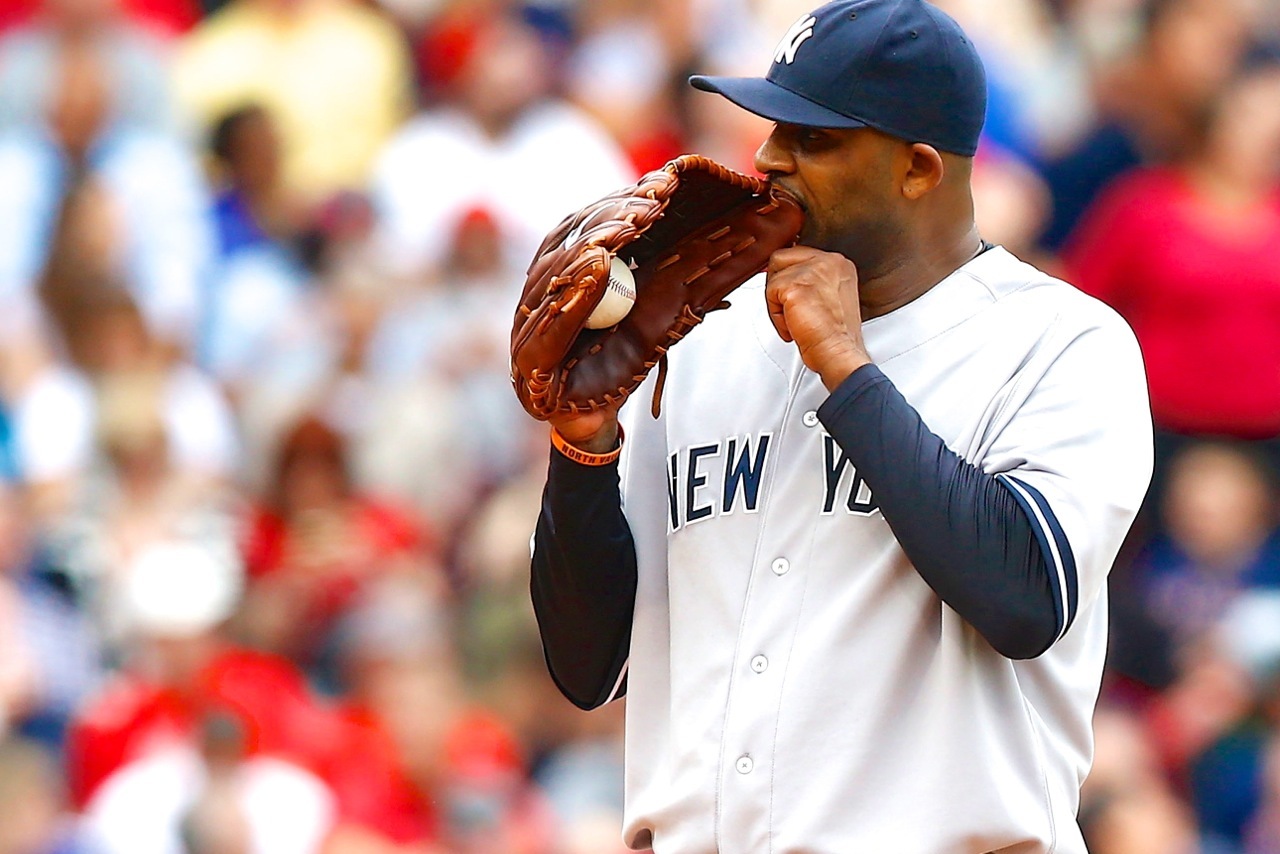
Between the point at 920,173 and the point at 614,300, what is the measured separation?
0.43 metres

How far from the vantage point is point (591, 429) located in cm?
269

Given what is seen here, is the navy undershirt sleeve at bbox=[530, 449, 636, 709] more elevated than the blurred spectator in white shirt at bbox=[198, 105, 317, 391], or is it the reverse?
the blurred spectator in white shirt at bbox=[198, 105, 317, 391]

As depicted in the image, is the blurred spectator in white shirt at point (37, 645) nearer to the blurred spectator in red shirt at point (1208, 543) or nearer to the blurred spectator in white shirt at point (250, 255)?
the blurred spectator in white shirt at point (250, 255)

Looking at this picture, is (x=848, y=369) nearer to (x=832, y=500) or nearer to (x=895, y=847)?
(x=832, y=500)

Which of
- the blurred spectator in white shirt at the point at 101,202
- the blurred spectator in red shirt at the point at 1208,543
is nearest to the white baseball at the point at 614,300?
the blurred spectator in red shirt at the point at 1208,543

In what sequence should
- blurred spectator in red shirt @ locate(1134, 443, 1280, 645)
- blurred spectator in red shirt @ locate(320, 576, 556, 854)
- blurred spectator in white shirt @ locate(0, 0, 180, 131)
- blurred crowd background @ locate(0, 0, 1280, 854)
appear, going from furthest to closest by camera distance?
1. blurred spectator in white shirt @ locate(0, 0, 180, 131)
2. blurred spectator in red shirt @ locate(1134, 443, 1280, 645)
3. blurred crowd background @ locate(0, 0, 1280, 854)
4. blurred spectator in red shirt @ locate(320, 576, 556, 854)

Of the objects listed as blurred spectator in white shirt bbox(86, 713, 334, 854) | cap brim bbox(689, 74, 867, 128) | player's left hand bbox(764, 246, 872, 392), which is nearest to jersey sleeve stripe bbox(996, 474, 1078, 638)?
player's left hand bbox(764, 246, 872, 392)

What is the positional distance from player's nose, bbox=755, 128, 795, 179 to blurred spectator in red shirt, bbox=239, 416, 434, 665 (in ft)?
12.5

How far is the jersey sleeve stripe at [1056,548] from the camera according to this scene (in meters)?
2.46

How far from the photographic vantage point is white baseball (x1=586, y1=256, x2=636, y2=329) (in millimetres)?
2594

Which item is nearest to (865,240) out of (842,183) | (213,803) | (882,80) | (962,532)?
(842,183)

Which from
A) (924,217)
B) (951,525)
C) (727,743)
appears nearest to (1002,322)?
(924,217)

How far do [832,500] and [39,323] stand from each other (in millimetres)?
5272

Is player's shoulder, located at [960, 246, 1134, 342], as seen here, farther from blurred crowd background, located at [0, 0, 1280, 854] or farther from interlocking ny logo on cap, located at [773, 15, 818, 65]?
blurred crowd background, located at [0, 0, 1280, 854]
